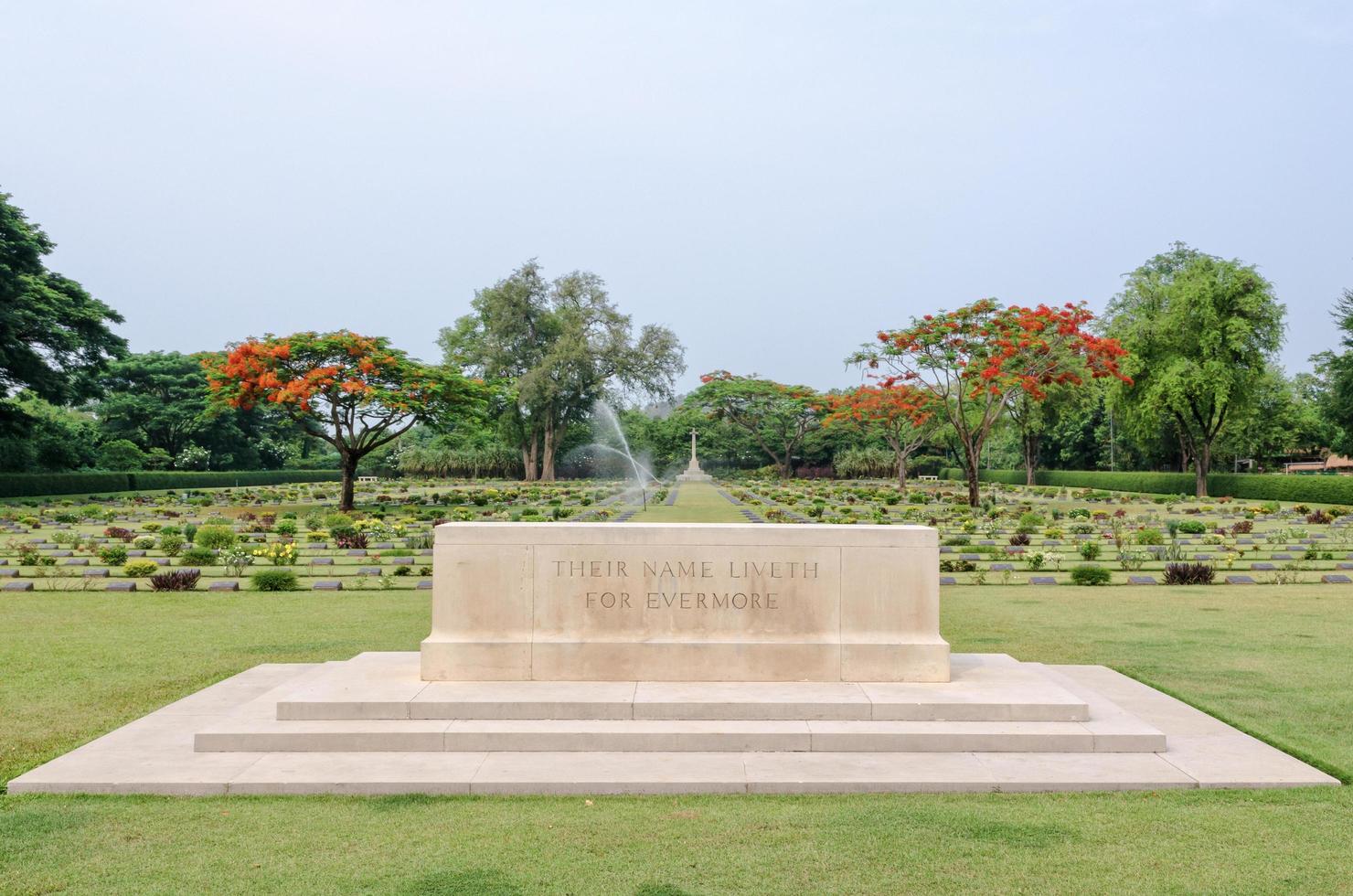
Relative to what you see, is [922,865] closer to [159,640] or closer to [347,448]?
[159,640]

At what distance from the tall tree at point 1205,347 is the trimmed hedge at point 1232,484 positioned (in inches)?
66.4

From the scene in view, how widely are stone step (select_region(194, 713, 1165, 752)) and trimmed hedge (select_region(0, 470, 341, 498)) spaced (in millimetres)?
43956

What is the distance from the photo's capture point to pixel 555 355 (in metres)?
56.8

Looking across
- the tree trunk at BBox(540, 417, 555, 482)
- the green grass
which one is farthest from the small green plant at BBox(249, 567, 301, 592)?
the tree trunk at BBox(540, 417, 555, 482)

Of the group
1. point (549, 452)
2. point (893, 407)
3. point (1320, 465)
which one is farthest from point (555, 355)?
point (1320, 465)

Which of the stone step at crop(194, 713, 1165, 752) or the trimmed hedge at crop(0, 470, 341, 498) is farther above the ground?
the trimmed hedge at crop(0, 470, 341, 498)

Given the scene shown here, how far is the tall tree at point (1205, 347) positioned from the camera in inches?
1619

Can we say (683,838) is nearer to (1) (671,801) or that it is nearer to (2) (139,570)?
(1) (671,801)

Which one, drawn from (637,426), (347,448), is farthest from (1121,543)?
(637,426)

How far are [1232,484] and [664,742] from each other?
152 ft

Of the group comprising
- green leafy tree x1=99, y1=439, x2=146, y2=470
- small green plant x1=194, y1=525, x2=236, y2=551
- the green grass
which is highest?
green leafy tree x1=99, y1=439, x2=146, y2=470

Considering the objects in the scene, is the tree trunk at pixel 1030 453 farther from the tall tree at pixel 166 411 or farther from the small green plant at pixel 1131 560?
the tall tree at pixel 166 411

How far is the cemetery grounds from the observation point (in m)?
4.46

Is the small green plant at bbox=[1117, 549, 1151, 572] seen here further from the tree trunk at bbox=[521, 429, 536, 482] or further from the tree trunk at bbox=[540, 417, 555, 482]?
the tree trunk at bbox=[521, 429, 536, 482]
